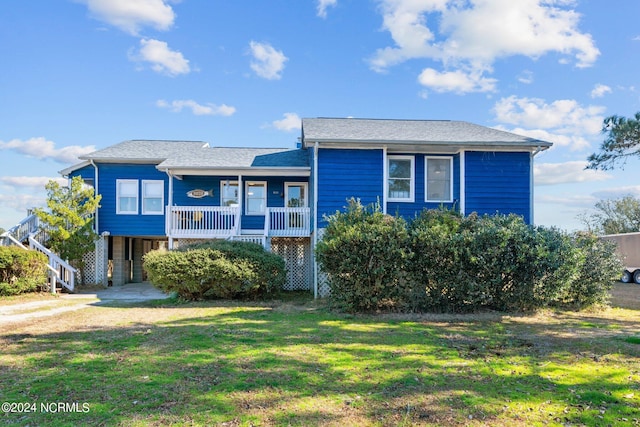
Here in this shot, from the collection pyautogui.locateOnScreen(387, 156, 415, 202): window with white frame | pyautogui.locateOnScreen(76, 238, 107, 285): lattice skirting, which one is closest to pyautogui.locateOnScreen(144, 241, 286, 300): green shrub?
pyautogui.locateOnScreen(387, 156, 415, 202): window with white frame

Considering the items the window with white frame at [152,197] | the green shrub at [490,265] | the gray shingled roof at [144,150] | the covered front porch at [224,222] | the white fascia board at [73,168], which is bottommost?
the green shrub at [490,265]

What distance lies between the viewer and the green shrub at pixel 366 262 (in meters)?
9.29

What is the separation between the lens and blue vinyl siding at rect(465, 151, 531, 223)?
1332cm

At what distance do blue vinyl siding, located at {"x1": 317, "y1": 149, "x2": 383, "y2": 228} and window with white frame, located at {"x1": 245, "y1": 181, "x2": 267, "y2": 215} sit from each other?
13.9ft

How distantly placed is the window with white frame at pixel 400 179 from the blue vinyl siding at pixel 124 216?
926cm

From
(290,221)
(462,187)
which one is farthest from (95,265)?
(462,187)

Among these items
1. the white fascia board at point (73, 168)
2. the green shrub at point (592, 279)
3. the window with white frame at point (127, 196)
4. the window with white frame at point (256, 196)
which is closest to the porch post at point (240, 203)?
the window with white frame at point (256, 196)

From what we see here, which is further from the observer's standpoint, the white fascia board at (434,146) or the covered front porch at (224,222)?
the covered front porch at (224,222)

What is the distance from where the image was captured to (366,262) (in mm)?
9352

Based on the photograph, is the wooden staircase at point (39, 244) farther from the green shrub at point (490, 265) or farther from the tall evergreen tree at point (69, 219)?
the green shrub at point (490, 265)

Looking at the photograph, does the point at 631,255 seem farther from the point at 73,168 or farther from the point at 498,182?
the point at 73,168

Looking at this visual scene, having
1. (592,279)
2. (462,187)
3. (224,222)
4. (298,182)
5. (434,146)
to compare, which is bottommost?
(592,279)

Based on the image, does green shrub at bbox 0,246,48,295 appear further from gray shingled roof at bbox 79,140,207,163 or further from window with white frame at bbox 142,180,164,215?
gray shingled roof at bbox 79,140,207,163

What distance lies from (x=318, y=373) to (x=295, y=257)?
1115 centimetres
